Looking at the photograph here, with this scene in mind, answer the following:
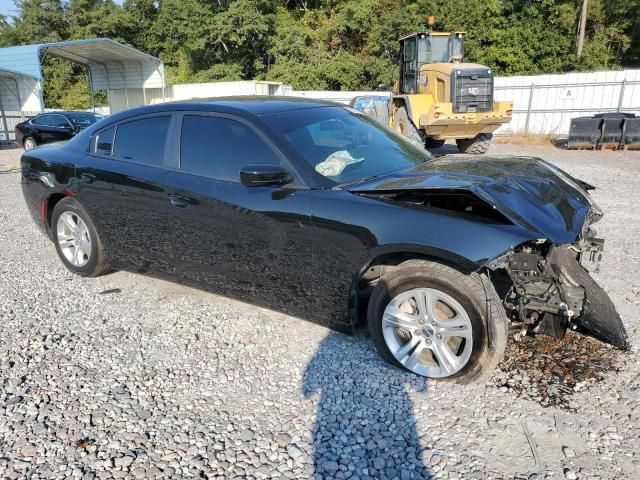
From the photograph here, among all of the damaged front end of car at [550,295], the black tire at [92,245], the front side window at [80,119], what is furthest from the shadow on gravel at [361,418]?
the front side window at [80,119]

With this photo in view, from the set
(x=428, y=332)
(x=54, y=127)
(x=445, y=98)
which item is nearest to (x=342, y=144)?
(x=428, y=332)

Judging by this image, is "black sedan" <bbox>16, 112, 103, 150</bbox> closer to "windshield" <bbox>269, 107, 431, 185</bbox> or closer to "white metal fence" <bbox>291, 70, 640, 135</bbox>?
"windshield" <bbox>269, 107, 431, 185</bbox>

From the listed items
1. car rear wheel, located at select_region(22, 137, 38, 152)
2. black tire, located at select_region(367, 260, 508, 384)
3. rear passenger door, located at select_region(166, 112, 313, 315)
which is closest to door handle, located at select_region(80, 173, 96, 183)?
rear passenger door, located at select_region(166, 112, 313, 315)

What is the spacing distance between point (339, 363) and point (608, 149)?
52.6 feet

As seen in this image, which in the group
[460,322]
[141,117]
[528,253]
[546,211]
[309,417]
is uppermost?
→ [141,117]

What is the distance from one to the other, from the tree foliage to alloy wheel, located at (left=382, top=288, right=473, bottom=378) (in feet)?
106

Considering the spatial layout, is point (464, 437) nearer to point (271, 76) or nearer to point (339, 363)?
point (339, 363)

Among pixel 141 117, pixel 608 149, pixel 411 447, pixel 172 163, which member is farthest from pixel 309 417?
pixel 608 149

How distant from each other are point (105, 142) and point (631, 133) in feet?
53.0

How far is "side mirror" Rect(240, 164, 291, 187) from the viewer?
318 cm

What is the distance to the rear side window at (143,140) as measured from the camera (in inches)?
158

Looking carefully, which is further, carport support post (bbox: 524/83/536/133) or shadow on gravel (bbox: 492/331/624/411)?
carport support post (bbox: 524/83/536/133)

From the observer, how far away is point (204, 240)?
3732mm

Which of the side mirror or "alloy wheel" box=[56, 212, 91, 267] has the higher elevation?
the side mirror
